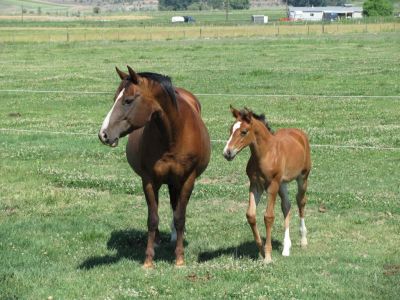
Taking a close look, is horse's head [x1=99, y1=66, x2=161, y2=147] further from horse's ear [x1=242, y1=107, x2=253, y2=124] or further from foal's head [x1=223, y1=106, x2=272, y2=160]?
horse's ear [x1=242, y1=107, x2=253, y2=124]

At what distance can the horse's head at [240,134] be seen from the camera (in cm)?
891

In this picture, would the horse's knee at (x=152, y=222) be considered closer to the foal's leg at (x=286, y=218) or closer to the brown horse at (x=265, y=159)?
the brown horse at (x=265, y=159)

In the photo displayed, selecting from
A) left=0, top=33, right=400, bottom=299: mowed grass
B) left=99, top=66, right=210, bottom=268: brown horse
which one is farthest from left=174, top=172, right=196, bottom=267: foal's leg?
left=0, top=33, right=400, bottom=299: mowed grass

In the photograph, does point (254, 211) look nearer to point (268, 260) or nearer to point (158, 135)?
point (268, 260)

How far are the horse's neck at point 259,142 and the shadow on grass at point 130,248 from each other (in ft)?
5.90

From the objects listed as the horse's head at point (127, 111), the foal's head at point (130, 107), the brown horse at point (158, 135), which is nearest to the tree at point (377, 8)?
the brown horse at point (158, 135)

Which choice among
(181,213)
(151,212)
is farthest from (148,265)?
(181,213)

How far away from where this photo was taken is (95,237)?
10.8m

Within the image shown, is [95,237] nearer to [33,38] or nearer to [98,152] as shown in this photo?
[98,152]

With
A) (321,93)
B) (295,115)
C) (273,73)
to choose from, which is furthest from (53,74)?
(295,115)

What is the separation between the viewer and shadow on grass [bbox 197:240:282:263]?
9.91 meters

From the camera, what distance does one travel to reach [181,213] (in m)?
9.60

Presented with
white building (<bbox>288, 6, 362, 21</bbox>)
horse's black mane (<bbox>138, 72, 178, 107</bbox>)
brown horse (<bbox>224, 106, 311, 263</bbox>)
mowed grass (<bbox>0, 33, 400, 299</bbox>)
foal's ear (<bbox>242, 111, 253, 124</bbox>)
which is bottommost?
white building (<bbox>288, 6, 362, 21</bbox>)

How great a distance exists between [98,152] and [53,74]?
20.8m
